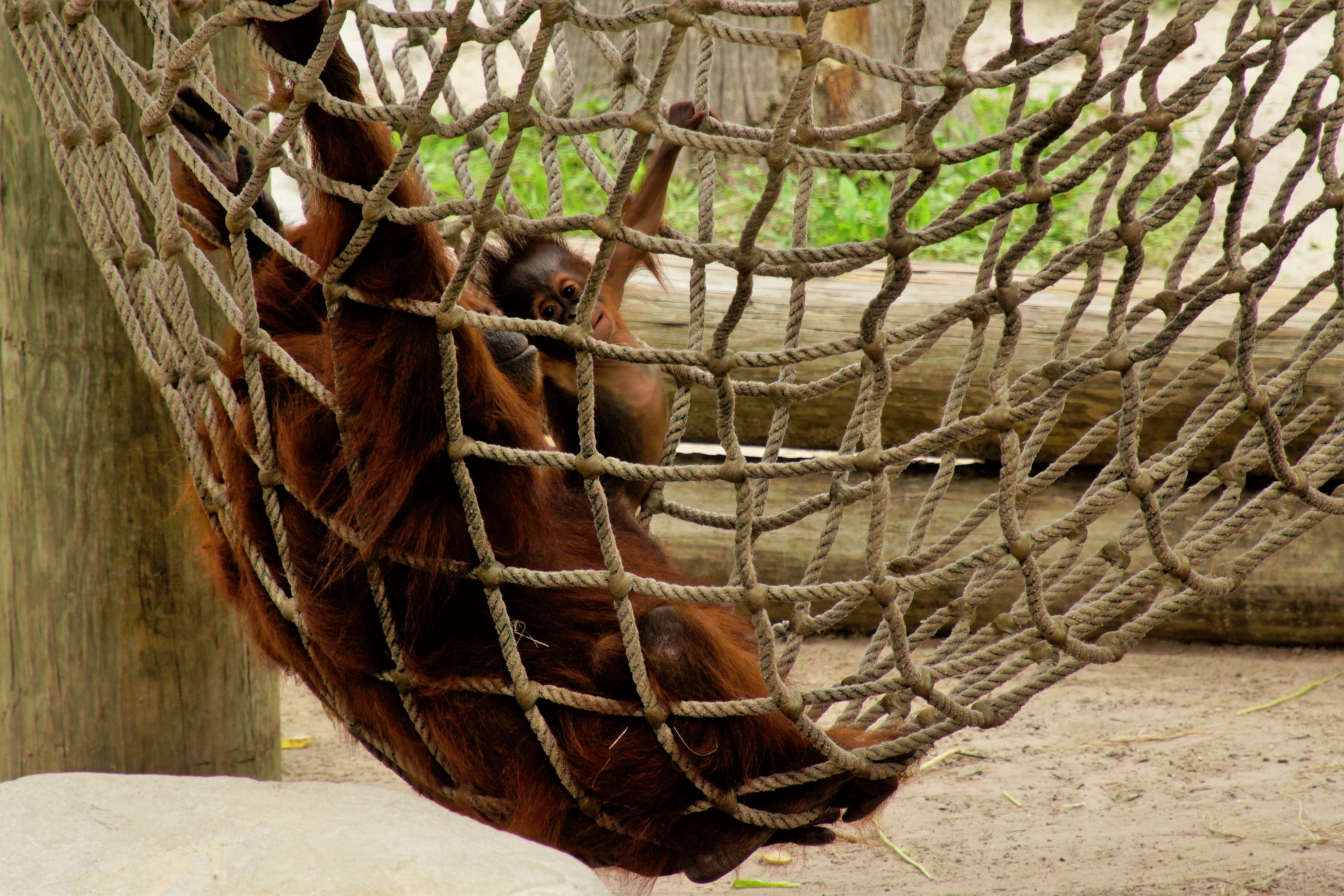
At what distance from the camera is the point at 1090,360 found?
1.23m

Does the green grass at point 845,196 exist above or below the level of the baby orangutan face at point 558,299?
above

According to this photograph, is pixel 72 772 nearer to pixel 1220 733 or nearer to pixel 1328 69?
pixel 1328 69

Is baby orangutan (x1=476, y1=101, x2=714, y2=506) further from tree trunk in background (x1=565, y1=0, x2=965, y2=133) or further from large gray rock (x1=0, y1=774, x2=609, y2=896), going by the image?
tree trunk in background (x1=565, y1=0, x2=965, y2=133)

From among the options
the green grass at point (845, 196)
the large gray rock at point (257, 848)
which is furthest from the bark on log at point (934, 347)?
the large gray rock at point (257, 848)

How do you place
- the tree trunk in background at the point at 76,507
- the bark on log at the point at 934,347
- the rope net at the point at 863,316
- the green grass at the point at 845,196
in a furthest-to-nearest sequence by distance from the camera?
the green grass at the point at 845,196 < the bark on log at the point at 934,347 < the tree trunk in background at the point at 76,507 < the rope net at the point at 863,316

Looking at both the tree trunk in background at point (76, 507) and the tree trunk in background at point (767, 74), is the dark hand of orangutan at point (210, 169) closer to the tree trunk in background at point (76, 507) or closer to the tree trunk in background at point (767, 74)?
the tree trunk in background at point (76, 507)

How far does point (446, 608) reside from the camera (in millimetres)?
1361

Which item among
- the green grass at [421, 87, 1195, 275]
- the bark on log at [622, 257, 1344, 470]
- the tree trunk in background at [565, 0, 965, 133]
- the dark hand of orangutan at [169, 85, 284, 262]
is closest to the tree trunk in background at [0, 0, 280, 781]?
the dark hand of orangutan at [169, 85, 284, 262]

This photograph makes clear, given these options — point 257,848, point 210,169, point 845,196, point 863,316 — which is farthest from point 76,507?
point 845,196

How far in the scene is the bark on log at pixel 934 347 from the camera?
2551 millimetres

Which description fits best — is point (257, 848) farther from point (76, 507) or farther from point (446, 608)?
point (76, 507)

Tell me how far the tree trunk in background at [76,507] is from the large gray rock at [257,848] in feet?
0.91

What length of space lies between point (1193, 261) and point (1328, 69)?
11.1ft

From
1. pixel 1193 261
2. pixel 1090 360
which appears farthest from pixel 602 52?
pixel 1193 261
